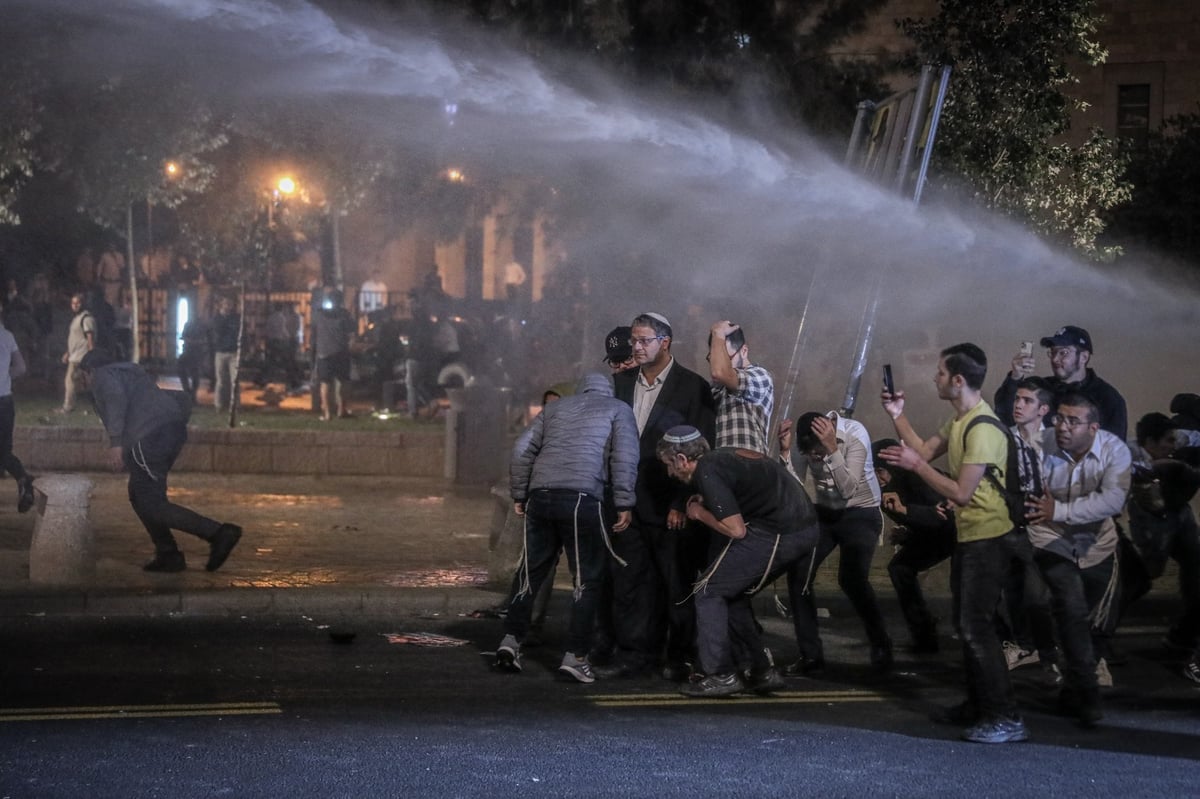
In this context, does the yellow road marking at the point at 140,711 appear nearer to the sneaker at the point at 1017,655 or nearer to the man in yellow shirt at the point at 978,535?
the man in yellow shirt at the point at 978,535

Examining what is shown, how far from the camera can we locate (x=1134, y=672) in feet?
26.6

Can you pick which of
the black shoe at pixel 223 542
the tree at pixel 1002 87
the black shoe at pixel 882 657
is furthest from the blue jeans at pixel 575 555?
the tree at pixel 1002 87

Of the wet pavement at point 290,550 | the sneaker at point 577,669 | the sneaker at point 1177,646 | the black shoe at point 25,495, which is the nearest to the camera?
the sneaker at point 577,669

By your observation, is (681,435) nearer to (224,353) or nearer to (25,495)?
(25,495)

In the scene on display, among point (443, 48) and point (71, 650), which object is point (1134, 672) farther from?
point (443, 48)

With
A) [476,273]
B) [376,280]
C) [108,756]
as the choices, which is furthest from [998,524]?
[376,280]

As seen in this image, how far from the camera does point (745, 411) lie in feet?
24.9

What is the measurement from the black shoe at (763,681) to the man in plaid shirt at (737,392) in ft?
Answer: 3.61

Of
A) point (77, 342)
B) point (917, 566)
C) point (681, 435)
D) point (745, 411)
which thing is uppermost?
point (77, 342)

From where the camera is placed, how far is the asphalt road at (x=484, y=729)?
5598 millimetres

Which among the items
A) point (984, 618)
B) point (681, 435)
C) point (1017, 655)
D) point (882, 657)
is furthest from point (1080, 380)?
point (681, 435)

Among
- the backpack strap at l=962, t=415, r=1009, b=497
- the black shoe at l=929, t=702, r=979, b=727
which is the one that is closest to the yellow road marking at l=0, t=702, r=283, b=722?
the black shoe at l=929, t=702, r=979, b=727

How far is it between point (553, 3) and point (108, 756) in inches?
401

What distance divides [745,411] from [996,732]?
2070 mm
